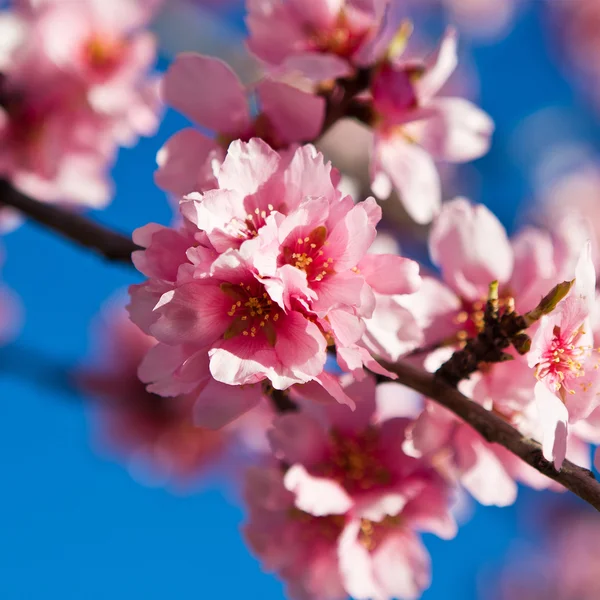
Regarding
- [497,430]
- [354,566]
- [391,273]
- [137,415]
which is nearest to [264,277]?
[391,273]

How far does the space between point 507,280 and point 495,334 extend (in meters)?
0.31

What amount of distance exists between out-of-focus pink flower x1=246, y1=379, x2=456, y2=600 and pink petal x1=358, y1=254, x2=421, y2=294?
301 mm

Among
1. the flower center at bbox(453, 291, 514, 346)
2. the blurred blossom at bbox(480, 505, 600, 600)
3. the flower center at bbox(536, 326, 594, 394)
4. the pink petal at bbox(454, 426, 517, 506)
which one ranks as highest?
the flower center at bbox(536, 326, 594, 394)

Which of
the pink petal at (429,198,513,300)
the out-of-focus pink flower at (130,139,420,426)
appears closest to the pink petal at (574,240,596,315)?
the out-of-focus pink flower at (130,139,420,426)

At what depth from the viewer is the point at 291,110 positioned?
1.31m

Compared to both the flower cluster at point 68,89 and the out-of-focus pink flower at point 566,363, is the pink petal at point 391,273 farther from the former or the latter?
the flower cluster at point 68,89

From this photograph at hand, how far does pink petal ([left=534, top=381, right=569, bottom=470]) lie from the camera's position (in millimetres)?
954

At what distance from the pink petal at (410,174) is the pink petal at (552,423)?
1.77 feet

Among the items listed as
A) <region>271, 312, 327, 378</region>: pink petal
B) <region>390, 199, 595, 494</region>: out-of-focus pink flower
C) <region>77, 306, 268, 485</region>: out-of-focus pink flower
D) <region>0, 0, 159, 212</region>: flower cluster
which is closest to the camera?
<region>271, 312, 327, 378</region>: pink petal

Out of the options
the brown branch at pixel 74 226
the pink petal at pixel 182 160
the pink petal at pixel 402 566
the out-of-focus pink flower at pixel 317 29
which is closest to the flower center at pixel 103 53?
the brown branch at pixel 74 226

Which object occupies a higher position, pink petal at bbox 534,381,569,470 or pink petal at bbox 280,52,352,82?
pink petal at bbox 280,52,352,82

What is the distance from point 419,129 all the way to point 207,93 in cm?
47

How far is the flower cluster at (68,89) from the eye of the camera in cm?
196

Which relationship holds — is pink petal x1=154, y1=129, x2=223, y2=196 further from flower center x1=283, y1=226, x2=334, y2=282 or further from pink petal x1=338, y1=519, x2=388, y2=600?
pink petal x1=338, y1=519, x2=388, y2=600
